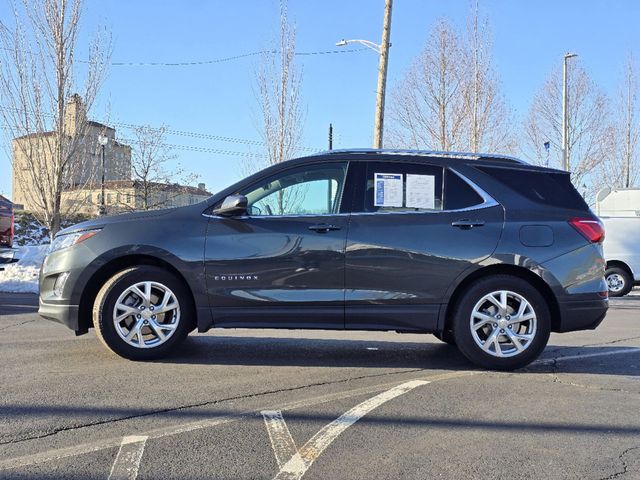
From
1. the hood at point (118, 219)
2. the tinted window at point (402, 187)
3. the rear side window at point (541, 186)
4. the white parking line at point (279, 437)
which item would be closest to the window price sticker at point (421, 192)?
the tinted window at point (402, 187)

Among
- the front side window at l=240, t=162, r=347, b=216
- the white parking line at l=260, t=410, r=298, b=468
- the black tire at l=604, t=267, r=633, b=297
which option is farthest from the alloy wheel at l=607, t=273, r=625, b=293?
the white parking line at l=260, t=410, r=298, b=468

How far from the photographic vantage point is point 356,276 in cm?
482

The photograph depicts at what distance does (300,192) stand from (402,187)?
917mm

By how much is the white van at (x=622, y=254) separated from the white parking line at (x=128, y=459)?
13.6 metres

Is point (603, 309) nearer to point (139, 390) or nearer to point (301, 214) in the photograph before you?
point (301, 214)

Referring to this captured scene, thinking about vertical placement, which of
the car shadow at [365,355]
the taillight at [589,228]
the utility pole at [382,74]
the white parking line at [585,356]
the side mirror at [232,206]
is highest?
the utility pole at [382,74]

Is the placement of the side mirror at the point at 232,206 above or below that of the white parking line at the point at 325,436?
above

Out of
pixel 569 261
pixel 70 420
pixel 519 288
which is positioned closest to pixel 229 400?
pixel 70 420

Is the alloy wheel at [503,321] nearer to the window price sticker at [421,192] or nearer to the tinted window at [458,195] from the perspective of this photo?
the tinted window at [458,195]

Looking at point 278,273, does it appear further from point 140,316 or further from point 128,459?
point 128,459

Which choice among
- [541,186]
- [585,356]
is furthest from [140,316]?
[585,356]

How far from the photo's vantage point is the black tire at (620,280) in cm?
1409

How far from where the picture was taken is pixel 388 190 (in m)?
5.02

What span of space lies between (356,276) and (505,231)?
1347mm
